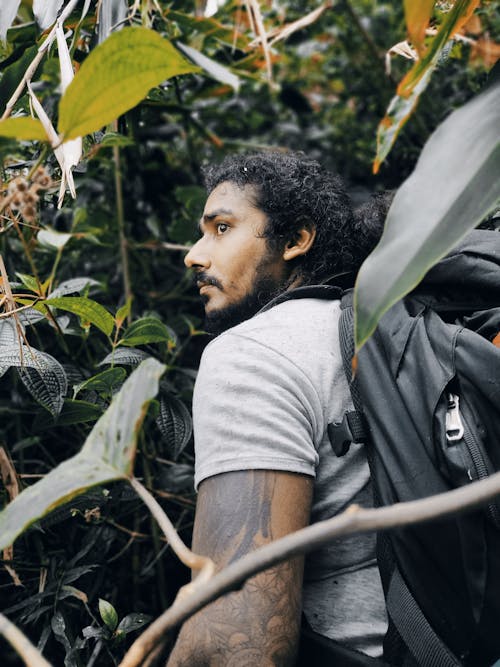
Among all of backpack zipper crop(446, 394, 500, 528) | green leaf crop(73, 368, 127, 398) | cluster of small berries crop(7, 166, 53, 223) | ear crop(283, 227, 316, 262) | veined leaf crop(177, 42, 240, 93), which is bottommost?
green leaf crop(73, 368, 127, 398)

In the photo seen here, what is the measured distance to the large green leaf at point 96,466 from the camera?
55 centimetres

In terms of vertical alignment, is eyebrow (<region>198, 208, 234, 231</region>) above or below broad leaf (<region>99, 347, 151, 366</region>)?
above

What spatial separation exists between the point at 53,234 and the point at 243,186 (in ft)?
1.27

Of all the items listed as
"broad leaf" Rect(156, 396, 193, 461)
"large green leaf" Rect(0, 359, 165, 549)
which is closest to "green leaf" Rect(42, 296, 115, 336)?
"broad leaf" Rect(156, 396, 193, 461)

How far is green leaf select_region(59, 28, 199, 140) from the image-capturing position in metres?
0.62

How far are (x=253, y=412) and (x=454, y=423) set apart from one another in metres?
0.26

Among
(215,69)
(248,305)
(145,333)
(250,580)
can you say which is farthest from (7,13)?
(250,580)

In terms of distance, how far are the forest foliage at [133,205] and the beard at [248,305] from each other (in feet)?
0.37

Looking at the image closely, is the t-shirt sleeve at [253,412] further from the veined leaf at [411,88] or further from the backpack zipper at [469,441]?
the veined leaf at [411,88]

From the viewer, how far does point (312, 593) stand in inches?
39.8

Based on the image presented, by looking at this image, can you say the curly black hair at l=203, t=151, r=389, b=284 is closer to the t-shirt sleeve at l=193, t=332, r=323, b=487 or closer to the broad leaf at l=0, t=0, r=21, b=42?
the t-shirt sleeve at l=193, t=332, r=323, b=487

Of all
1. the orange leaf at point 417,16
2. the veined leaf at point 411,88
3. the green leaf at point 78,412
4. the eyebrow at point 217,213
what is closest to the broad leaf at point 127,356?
the green leaf at point 78,412

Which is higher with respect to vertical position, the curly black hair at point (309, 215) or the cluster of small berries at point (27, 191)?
the cluster of small berries at point (27, 191)

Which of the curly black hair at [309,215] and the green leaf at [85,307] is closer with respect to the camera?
the green leaf at [85,307]
